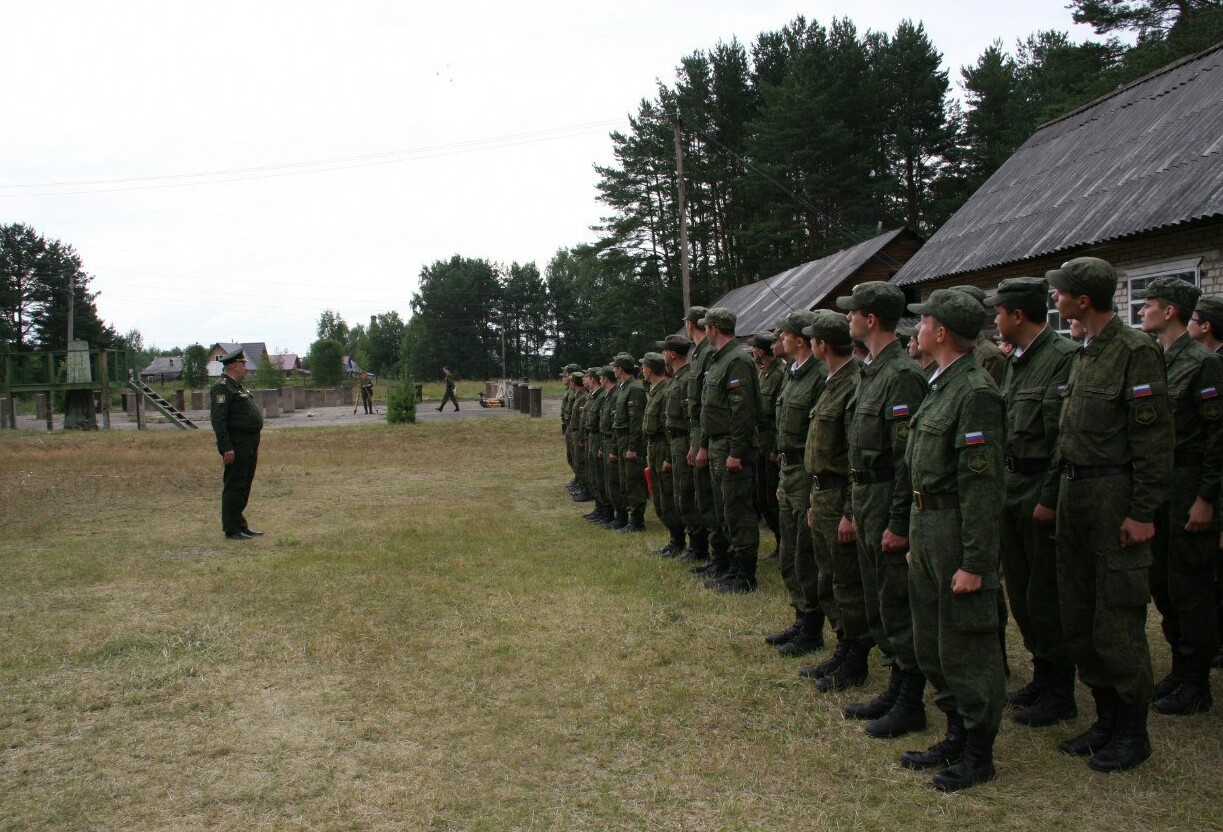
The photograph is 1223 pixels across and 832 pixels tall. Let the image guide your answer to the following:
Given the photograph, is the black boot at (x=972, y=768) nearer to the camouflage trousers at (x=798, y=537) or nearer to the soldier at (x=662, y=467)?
the camouflage trousers at (x=798, y=537)

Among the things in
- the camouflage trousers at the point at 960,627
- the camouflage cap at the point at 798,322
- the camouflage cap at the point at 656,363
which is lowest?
the camouflage trousers at the point at 960,627

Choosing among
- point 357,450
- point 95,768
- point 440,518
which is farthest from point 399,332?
point 95,768

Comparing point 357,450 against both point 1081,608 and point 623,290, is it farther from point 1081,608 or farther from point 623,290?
point 623,290

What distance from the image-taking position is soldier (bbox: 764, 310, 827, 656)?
5.27 meters

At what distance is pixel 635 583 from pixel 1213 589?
4.09 meters

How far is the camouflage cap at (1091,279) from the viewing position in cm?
383

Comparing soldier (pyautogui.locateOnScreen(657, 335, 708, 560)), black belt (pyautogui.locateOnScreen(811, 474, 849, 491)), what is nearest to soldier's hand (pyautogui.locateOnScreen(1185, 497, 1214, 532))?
black belt (pyautogui.locateOnScreen(811, 474, 849, 491))

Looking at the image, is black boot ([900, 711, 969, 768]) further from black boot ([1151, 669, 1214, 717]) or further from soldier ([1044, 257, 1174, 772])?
black boot ([1151, 669, 1214, 717])

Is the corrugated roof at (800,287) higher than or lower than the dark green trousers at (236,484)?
higher

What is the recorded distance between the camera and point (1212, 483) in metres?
4.25

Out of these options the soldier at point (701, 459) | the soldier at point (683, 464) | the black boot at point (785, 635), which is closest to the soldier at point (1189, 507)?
the black boot at point (785, 635)

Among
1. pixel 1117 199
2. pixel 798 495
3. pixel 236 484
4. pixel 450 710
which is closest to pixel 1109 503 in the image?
pixel 798 495

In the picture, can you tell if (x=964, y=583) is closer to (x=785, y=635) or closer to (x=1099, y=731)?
→ (x=1099, y=731)

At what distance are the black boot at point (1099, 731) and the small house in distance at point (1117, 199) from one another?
809 centimetres
